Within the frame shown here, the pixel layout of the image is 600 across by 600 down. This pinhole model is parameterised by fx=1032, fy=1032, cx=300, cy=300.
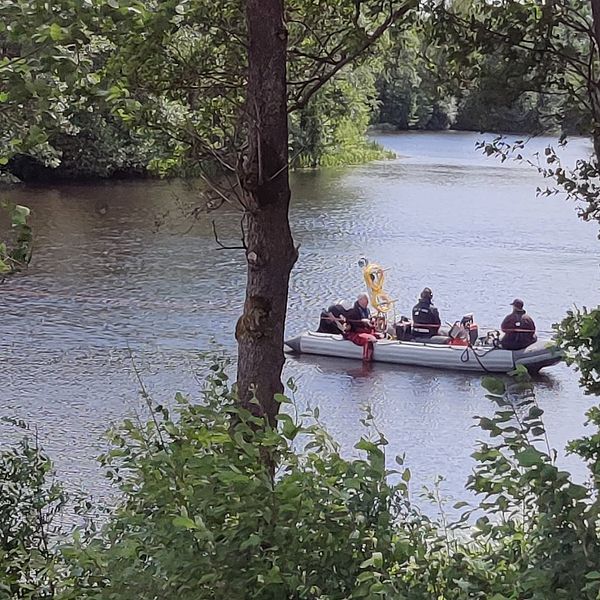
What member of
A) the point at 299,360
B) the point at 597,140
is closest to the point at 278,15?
the point at 597,140

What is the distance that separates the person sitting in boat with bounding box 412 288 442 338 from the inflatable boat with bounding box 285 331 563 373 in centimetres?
19

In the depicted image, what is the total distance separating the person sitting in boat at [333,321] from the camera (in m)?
13.4

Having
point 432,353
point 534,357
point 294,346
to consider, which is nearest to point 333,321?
point 294,346

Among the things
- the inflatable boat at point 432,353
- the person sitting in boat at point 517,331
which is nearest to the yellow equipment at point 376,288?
the inflatable boat at point 432,353

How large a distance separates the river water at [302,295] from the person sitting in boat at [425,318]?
71cm

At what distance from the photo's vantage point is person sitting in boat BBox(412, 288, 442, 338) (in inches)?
520

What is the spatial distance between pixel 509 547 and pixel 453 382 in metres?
10.6

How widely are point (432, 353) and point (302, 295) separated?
284 cm

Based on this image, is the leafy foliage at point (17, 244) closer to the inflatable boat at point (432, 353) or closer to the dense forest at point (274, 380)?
the dense forest at point (274, 380)

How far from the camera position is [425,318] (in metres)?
13.4

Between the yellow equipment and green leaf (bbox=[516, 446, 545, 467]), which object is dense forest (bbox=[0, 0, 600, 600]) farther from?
the yellow equipment

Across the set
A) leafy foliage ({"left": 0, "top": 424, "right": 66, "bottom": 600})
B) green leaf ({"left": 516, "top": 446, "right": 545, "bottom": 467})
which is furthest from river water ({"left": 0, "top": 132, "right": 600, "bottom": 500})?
green leaf ({"left": 516, "top": 446, "right": 545, "bottom": 467})

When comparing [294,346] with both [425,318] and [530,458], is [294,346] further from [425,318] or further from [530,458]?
[530,458]

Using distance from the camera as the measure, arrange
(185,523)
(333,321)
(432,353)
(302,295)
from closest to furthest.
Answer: (185,523)
(432,353)
(333,321)
(302,295)
